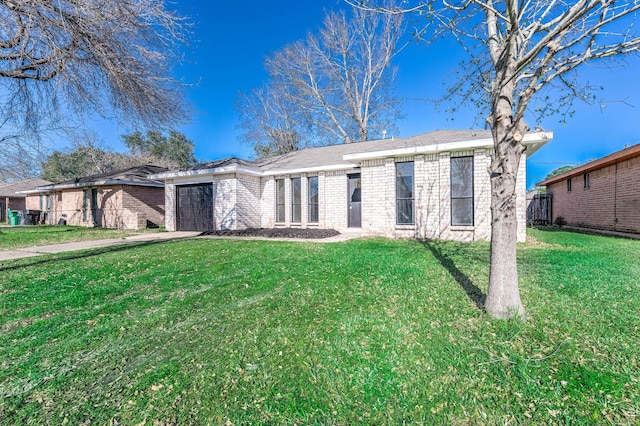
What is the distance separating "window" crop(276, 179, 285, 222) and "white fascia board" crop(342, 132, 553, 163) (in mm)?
3789

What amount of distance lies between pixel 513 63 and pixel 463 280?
116 inches

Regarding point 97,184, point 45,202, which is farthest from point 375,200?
point 45,202

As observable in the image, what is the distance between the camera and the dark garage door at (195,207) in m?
12.5

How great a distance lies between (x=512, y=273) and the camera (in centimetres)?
295

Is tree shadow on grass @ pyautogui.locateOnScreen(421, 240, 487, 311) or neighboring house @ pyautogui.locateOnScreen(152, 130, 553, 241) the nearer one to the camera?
tree shadow on grass @ pyautogui.locateOnScreen(421, 240, 487, 311)

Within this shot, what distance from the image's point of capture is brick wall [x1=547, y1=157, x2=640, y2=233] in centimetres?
968

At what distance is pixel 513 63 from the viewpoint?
2.81 meters

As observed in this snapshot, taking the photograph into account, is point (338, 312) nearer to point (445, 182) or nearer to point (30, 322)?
point (30, 322)

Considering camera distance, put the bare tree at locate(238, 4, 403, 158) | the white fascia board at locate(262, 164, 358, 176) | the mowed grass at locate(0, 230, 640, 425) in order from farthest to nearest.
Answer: the bare tree at locate(238, 4, 403, 158), the white fascia board at locate(262, 164, 358, 176), the mowed grass at locate(0, 230, 640, 425)

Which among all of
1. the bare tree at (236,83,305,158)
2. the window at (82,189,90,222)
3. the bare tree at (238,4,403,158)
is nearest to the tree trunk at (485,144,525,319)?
the bare tree at (238,4,403,158)

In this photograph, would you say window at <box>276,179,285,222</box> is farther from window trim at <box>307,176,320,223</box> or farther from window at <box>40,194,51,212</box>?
window at <box>40,194,51,212</box>

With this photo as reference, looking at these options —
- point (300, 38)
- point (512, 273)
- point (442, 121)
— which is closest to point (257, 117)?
point (300, 38)

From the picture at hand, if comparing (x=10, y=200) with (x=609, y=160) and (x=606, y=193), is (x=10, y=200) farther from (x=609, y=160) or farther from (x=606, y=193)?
(x=606, y=193)

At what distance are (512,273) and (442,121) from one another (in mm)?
2375
